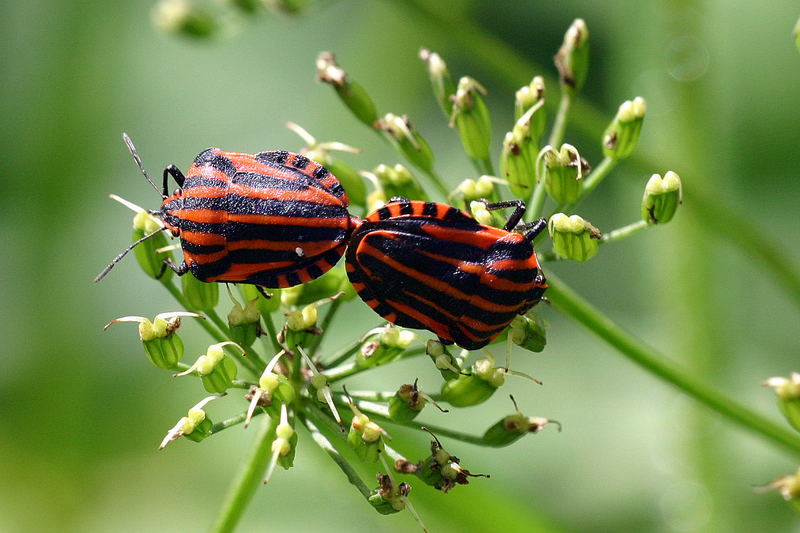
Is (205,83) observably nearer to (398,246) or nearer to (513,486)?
(513,486)

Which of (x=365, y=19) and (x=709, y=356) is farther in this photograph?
(x=365, y=19)

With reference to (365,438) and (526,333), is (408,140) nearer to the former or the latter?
(526,333)

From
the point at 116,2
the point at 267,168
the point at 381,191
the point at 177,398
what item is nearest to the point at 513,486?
the point at 177,398

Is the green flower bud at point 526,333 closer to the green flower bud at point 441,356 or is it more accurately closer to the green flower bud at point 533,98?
the green flower bud at point 441,356

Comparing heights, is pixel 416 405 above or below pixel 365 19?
below

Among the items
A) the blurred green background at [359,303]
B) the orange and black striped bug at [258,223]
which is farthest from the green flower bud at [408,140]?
the blurred green background at [359,303]

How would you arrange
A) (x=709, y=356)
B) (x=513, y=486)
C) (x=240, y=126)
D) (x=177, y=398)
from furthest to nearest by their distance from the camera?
1. (x=240, y=126)
2. (x=177, y=398)
3. (x=513, y=486)
4. (x=709, y=356)

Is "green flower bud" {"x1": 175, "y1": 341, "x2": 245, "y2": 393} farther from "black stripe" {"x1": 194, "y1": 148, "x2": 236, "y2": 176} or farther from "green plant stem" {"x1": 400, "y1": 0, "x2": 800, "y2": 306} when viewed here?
"green plant stem" {"x1": 400, "y1": 0, "x2": 800, "y2": 306}
